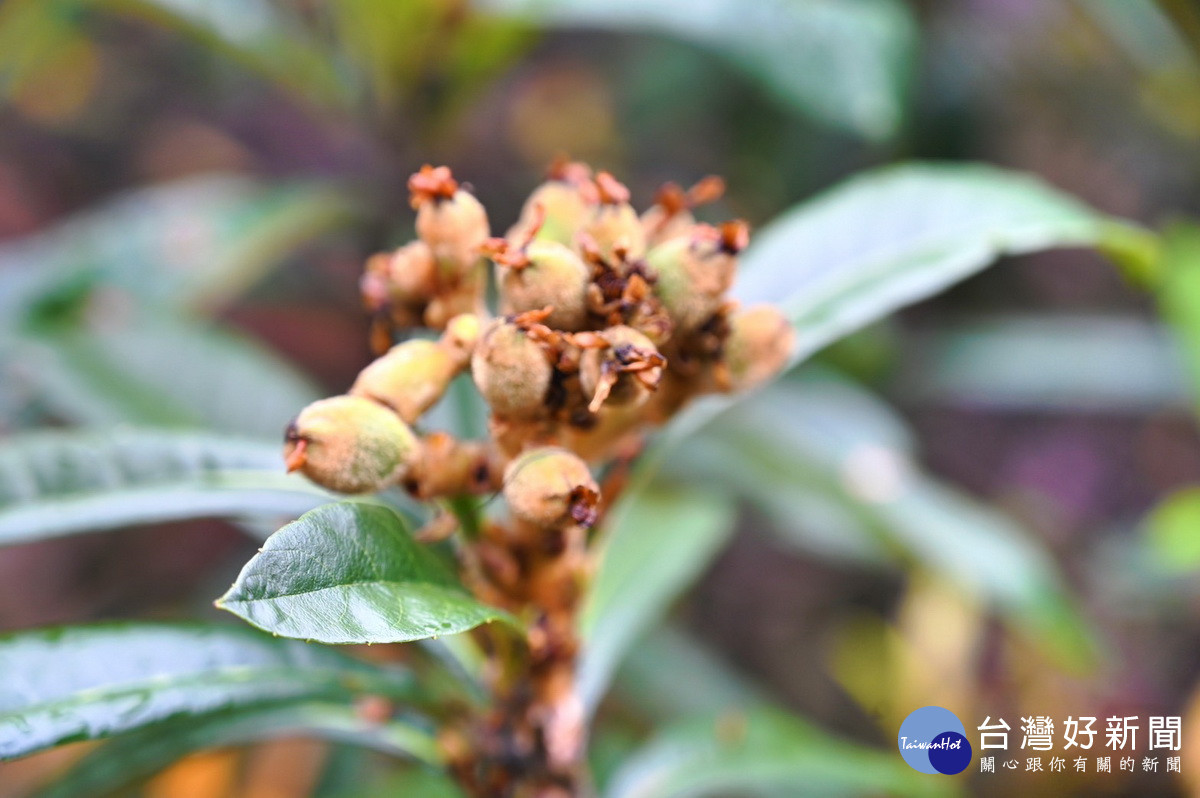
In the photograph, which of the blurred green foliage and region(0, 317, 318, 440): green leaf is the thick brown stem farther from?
region(0, 317, 318, 440): green leaf

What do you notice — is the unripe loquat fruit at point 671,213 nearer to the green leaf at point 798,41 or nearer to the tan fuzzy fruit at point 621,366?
the tan fuzzy fruit at point 621,366

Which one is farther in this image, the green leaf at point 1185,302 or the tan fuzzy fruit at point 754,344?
the green leaf at point 1185,302

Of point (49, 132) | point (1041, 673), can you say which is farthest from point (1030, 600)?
point (49, 132)

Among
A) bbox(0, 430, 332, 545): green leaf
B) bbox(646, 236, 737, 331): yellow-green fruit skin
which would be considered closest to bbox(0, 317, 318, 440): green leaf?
bbox(0, 430, 332, 545): green leaf

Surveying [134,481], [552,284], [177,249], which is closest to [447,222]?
[552,284]

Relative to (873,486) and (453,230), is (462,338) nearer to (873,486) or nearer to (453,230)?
(453,230)

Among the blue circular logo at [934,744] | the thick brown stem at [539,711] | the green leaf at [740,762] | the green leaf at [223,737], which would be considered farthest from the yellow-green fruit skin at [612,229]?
the blue circular logo at [934,744]
